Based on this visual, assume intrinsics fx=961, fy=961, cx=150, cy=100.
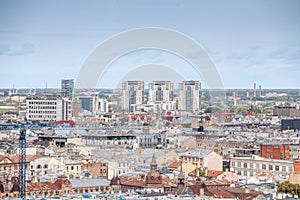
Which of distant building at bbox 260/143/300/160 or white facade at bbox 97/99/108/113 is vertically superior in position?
white facade at bbox 97/99/108/113

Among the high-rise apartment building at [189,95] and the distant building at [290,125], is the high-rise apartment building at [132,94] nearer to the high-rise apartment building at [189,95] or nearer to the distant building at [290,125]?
the high-rise apartment building at [189,95]

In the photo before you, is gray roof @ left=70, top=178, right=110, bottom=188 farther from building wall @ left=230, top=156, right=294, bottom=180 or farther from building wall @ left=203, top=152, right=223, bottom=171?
building wall @ left=203, top=152, right=223, bottom=171

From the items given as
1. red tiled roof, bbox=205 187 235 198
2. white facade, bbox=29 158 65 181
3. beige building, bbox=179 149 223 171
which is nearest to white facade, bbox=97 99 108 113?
beige building, bbox=179 149 223 171

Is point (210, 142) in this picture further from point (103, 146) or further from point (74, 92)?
point (74, 92)

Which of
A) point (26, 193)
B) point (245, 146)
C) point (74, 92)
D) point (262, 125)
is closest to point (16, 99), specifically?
point (74, 92)

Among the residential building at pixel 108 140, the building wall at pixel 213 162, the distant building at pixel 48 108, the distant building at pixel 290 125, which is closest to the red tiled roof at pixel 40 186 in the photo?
the building wall at pixel 213 162

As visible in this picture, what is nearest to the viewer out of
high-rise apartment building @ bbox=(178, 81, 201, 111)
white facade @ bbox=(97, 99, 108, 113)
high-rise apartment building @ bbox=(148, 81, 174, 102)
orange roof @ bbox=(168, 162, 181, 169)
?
orange roof @ bbox=(168, 162, 181, 169)

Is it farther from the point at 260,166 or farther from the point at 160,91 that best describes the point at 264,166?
the point at 160,91
